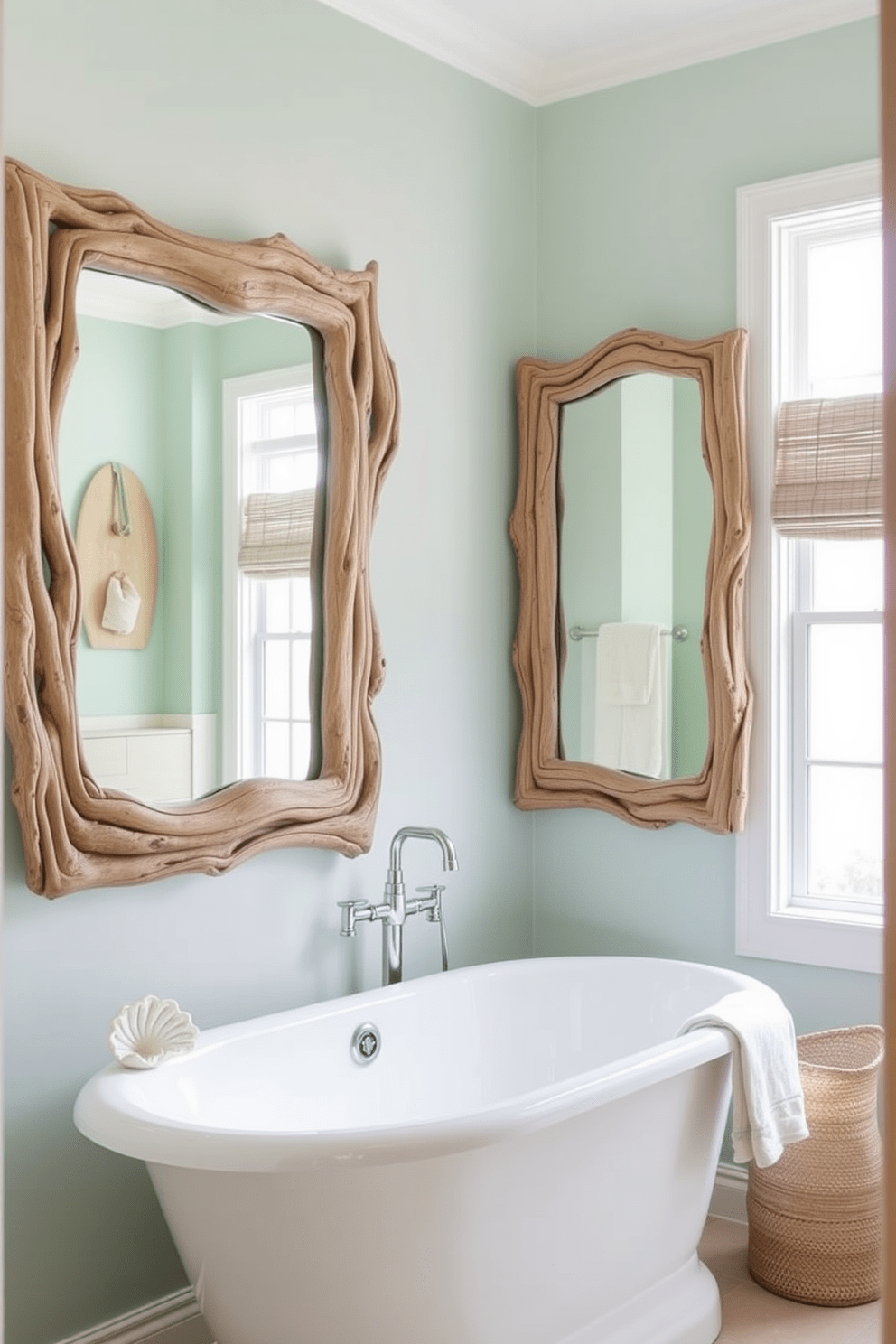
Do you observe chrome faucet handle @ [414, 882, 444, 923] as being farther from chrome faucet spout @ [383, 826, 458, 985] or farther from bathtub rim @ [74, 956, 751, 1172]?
bathtub rim @ [74, 956, 751, 1172]

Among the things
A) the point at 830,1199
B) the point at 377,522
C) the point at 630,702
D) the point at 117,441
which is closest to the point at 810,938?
the point at 830,1199

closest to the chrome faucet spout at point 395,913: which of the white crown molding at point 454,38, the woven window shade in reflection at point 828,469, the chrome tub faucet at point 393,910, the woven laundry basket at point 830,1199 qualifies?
the chrome tub faucet at point 393,910

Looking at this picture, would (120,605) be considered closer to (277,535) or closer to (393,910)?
(277,535)

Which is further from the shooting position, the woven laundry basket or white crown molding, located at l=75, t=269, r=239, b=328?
the woven laundry basket

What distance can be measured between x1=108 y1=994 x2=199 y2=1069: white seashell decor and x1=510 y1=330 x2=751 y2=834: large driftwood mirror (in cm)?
144

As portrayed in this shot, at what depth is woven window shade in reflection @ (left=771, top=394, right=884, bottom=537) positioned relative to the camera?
313 cm

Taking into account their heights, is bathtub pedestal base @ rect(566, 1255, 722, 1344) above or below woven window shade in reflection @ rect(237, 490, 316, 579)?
below

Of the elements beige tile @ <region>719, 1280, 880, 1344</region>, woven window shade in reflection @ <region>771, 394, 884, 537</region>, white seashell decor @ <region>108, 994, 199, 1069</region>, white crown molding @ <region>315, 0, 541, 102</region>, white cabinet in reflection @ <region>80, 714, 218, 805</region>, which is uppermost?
white crown molding @ <region>315, 0, 541, 102</region>

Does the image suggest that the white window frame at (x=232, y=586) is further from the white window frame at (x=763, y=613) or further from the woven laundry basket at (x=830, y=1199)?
the woven laundry basket at (x=830, y=1199)

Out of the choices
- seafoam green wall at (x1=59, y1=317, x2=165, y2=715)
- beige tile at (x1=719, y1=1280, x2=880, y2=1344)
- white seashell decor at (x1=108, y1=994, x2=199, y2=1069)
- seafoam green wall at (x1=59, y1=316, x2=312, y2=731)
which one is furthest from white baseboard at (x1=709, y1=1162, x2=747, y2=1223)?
seafoam green wall at (x1=59, y1=317, x2=165, y2=715)

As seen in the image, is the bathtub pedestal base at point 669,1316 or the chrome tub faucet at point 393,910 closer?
the bathtub pedestal base at point 669,1316

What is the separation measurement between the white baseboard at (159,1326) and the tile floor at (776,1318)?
1.08 metres

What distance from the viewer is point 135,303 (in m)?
2.65

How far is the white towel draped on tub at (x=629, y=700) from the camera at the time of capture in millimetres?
3453
